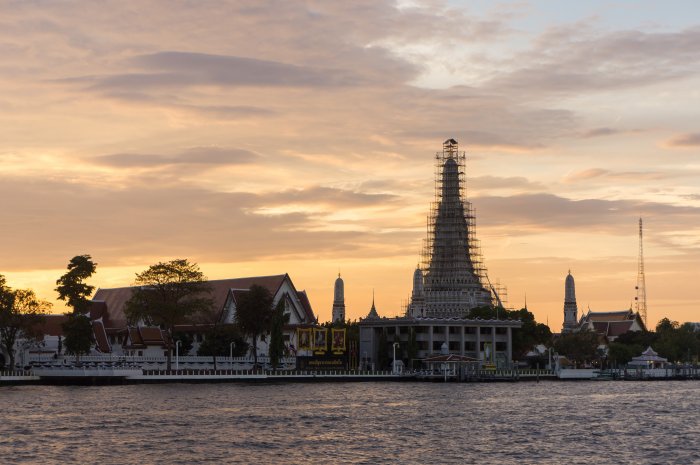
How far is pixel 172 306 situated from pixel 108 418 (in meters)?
58.9

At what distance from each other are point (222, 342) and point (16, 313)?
104 ft

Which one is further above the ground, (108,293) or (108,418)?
(108,293)

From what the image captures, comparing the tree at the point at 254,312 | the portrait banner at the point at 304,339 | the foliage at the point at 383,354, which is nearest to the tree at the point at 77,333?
the tree at the point at 254,312

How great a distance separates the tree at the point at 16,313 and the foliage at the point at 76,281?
4039mm

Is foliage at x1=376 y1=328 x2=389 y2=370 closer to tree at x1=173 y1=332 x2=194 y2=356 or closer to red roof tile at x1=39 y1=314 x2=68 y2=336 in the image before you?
tree at x1=173 y1=332 x2=194 y2=356

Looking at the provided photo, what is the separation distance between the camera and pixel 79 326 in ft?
442

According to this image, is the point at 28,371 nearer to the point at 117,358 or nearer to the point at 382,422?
the point at 117,358

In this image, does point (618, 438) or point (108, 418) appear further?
point (108, 418)

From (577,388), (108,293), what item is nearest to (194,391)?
(577,388)

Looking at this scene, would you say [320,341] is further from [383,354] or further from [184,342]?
[184,342]

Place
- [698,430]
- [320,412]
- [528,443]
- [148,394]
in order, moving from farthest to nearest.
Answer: [148,394]
[320,412]
[698,430]
[528,443]

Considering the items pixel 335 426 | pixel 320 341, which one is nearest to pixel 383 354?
pixel 320 341

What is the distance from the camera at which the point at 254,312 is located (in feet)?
498

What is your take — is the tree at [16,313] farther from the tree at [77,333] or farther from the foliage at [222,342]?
the foliage at [222,342]
